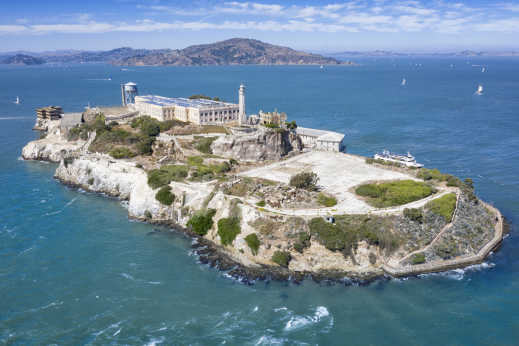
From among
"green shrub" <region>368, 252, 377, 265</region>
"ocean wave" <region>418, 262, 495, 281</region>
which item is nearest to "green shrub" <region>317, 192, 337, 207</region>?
"green shrub" <region>368, 252, 377, 265</region>

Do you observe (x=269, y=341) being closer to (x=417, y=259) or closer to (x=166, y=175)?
(x=417, y=259)

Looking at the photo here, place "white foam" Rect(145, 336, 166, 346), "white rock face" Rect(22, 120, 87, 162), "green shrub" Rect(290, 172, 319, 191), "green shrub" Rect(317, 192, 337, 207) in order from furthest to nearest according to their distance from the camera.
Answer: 1. "white rock face" Rect(22, 120, 87, 162)
2. "green shrub" Rect(290, 172, 319, 191)
3. "green shrub" Rect(317, 192, 337, 207)
4. "white foam" Rect(145, 336, 166, 346)

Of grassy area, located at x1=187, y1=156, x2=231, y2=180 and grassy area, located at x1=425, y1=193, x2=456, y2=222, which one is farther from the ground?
grassy area, located at x1=187, y1=156, x2=231, y2=180

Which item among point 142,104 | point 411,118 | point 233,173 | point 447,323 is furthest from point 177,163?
point 411,118

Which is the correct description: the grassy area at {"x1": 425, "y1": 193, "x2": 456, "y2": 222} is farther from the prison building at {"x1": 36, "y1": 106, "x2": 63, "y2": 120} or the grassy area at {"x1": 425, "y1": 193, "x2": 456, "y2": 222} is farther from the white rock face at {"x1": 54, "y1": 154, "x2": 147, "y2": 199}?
the prison building at {"x1": 36, "y1": 106, "x2": 63, "y2": 120}

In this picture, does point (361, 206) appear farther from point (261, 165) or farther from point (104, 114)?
point (104, 114)

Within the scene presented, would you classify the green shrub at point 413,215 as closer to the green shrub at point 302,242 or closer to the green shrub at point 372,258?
the green shrub at point 372,258
